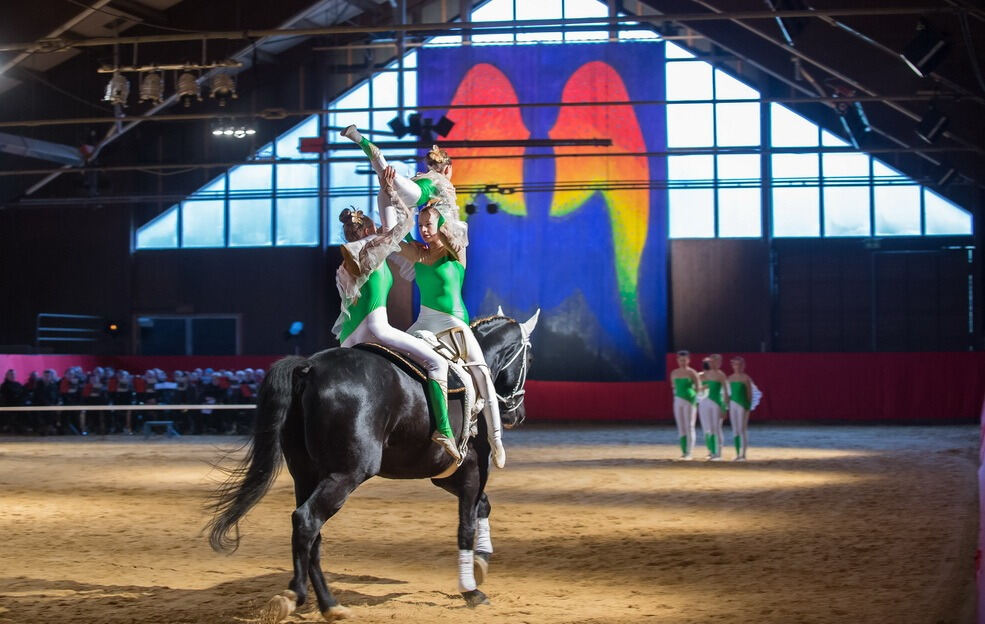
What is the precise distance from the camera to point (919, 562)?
7.76 metres

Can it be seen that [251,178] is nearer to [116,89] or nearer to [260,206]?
[260,206]

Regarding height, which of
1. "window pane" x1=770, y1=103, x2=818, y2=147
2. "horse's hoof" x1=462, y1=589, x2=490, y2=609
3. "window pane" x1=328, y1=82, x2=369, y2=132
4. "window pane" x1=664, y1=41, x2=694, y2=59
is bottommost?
"horse's hoof" x1=462, y1=589, x2=490, y2=609

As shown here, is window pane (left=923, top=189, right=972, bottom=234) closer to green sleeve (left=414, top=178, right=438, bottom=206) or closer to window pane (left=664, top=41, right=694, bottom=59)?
window pane (left=664, top=41, right=694, bottom=59)

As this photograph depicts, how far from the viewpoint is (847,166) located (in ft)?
98.0

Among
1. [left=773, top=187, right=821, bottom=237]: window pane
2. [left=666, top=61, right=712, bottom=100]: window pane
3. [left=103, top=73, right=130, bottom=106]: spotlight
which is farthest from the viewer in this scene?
[left=666, top=61, right=712, bottom=100]: window pane

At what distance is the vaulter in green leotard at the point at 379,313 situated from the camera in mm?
6500

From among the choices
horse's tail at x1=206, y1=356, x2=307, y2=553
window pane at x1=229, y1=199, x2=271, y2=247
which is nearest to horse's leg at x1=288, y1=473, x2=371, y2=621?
horse's tail at x1=206, y1=356, x2=307, y2=553

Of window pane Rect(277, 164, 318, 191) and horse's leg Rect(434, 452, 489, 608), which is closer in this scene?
horse's leg Rect(434, 452, 489, 608)

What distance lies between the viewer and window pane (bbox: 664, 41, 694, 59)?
30.5 metres

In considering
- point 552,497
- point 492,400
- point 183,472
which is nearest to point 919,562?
point 492,400

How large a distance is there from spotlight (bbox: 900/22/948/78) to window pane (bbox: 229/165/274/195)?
19.6 m

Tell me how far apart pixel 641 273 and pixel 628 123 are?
4052 mm

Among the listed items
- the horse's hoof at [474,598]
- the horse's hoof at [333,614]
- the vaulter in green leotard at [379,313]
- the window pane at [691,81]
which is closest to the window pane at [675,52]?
the window pane at [691,81]

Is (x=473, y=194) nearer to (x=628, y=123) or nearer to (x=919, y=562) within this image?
(x=628, y=123)
